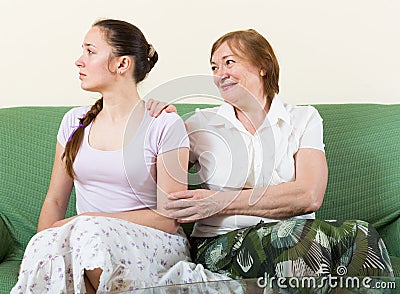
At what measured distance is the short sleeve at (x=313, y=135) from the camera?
2.20 meters

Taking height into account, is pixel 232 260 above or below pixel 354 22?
below

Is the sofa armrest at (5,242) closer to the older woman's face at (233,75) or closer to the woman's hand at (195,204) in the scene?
the woman's hand at (195,204)

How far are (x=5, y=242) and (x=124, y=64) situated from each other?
65cm

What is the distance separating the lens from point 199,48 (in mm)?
2770

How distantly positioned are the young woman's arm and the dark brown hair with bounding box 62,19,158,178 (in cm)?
4

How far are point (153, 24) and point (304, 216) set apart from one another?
3.32ft

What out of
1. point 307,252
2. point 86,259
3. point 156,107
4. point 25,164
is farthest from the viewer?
point 25,164

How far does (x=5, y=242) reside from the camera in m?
2.20

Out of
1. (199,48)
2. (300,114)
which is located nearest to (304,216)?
(300,114)

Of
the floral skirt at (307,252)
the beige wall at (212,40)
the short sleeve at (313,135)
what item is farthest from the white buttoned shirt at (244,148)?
the beige wall at (212,40)

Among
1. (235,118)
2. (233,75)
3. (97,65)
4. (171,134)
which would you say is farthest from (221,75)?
(97,65)

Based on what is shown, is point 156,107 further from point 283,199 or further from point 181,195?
point 283,199

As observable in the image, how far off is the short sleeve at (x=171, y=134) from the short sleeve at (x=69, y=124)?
286 millimetres

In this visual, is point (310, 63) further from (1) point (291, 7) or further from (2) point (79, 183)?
(2) point (79, 183)
